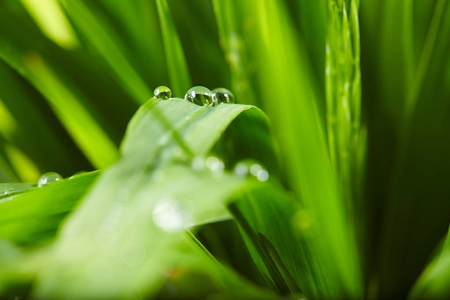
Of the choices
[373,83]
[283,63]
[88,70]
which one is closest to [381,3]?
[373,83]

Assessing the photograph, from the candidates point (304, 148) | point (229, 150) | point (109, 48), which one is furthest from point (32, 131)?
point (304, 148)

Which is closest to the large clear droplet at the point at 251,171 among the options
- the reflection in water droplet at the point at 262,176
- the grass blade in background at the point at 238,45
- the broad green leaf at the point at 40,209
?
the reflection in water droplet at the point at 262,176

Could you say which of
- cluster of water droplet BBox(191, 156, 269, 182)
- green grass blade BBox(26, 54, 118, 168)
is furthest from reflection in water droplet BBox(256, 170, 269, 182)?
green grass blade BBox(26, 54, 118, 168)

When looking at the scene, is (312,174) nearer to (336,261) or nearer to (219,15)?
(336,261)

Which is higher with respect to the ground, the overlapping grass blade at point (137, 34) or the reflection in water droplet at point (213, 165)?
the overlapping grass blade at point (137, 34)

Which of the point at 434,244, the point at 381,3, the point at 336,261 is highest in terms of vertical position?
the point at 381,3

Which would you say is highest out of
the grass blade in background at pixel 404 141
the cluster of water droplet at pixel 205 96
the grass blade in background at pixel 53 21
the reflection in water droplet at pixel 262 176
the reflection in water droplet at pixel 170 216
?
the grass blade in background at pixel 53 21

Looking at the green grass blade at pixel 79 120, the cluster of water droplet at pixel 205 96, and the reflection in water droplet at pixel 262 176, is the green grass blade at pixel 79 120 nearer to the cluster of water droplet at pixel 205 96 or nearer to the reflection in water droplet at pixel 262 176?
the cluster of water droplet at pixel 205 96
